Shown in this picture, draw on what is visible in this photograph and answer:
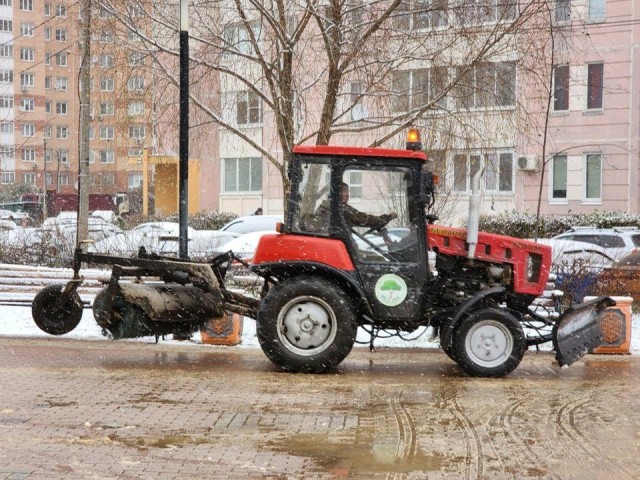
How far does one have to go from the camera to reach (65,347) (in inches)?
512

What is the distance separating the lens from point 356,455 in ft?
23.9

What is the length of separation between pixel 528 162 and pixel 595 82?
349 cm

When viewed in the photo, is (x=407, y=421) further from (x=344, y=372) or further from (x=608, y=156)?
(x=608, y=156)

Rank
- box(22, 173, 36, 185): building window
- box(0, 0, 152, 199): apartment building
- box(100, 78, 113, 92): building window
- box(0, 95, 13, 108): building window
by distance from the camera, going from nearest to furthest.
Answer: box(0, 0, 152, 199): apartment building → box(100, 78, 113, 92): building window → box(0, 95, 13, 108): building window → box(22, 173, 36, 185): building window

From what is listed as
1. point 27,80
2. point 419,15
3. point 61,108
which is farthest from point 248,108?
point 27,80

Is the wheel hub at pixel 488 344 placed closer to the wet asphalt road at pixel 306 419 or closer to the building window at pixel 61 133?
the wet asphalt road at pixel 306 419

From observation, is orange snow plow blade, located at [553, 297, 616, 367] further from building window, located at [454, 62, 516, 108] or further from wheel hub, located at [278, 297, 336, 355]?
building window, located at [454, 62, 516, 108]

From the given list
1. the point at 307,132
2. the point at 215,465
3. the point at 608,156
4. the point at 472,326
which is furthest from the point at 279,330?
the point at 608,156

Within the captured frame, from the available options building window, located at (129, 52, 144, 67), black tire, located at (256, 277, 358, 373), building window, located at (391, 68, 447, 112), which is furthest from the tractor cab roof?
building window, located at (129, 52, 144, 67)

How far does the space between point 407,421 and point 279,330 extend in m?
2.83

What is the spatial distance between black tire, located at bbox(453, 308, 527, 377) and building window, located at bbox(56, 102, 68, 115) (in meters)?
50.7

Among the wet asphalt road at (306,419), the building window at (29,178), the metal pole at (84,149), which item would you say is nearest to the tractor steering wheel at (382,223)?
the wet asphalt road at (306,419)

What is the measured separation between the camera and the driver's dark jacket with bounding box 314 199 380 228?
11062 millimetres

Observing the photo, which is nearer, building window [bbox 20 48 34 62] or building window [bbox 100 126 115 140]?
building window [bbox 100 126 115 140]
